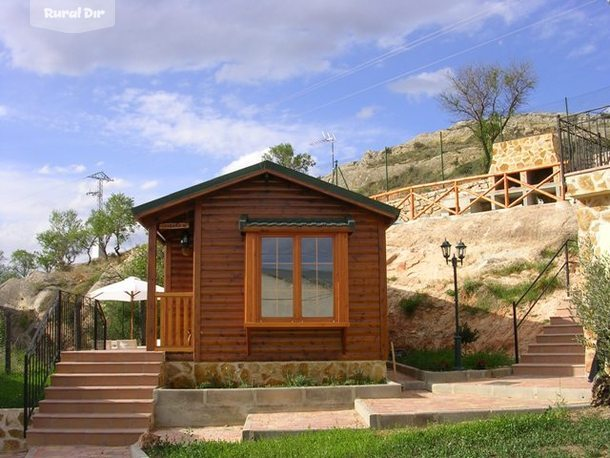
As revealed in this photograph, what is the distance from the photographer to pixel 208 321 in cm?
1231

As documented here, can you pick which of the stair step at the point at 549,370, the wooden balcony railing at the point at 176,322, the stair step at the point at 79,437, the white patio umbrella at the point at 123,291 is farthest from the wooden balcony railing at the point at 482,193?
the stair step at the point at 79,437

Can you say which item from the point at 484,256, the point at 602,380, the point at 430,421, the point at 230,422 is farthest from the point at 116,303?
the point at 602,380

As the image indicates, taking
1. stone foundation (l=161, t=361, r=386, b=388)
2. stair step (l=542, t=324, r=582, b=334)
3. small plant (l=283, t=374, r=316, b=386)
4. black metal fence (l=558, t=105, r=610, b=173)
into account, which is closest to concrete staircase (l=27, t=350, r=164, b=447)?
stone foundation (l=161, t=361, r=386, b=388)

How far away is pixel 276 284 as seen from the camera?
12.1 metres

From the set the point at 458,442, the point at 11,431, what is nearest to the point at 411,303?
the point at 11,431

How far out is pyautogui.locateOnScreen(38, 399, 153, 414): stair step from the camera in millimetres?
10914

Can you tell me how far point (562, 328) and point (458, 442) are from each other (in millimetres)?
8174

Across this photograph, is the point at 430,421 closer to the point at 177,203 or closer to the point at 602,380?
the point at 602,380

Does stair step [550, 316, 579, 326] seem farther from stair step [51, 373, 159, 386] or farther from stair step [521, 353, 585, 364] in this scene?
stair step [51, 373, 159, 386]

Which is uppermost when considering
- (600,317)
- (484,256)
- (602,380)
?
(484,256)

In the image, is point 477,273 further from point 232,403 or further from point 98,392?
point 98,392

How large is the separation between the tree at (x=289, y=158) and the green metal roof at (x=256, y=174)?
3296 centimetres

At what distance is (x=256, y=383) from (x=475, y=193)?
1629cm

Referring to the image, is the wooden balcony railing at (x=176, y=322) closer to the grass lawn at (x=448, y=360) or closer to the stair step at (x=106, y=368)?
the stair step at (x=106, y=368)
